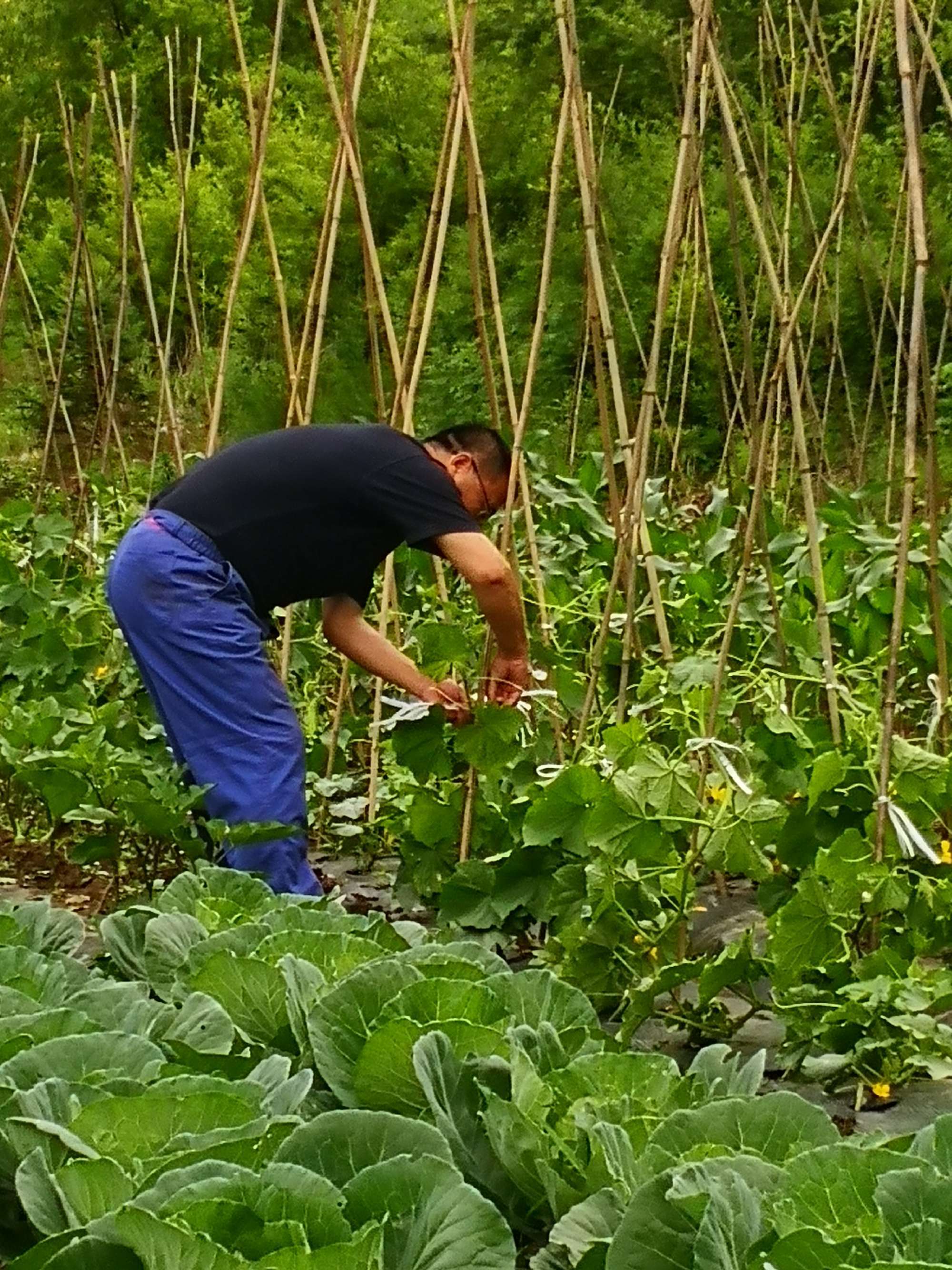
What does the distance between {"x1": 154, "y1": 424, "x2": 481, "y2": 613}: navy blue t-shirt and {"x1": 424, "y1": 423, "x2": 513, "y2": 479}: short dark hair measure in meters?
0.09

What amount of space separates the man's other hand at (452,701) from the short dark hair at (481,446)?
414mm

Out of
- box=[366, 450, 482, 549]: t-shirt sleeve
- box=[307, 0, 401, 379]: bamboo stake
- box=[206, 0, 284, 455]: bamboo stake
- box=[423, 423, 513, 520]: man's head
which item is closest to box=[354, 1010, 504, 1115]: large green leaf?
box=[366, 450, 482, 549]: t-shirt sleeve

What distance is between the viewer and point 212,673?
2764mm

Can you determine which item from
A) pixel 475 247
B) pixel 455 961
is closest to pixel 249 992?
pixel 455 961

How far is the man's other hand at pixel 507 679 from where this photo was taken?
2.63 m

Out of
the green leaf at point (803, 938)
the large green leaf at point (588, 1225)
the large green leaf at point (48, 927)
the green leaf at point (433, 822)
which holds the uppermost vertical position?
the large green leaf at point (588, 1225)

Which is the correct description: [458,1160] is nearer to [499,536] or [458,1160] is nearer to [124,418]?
[499,536]

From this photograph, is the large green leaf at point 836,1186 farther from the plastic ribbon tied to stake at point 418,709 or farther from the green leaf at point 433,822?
the green leaf at point 433,822

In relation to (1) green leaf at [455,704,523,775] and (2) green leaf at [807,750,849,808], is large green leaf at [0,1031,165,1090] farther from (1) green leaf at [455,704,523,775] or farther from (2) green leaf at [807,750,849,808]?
(1) green leaf at [455,704,523,775]

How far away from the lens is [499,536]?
3.11 meters

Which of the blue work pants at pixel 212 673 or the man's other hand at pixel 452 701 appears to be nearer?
the man's other hand at pixel 452 701

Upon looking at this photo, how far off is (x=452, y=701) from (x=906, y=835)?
0.84 metres

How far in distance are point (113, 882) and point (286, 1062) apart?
172cm

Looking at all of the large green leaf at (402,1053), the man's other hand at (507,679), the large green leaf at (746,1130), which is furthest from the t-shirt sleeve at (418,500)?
the large green leaf at (746,1130)
